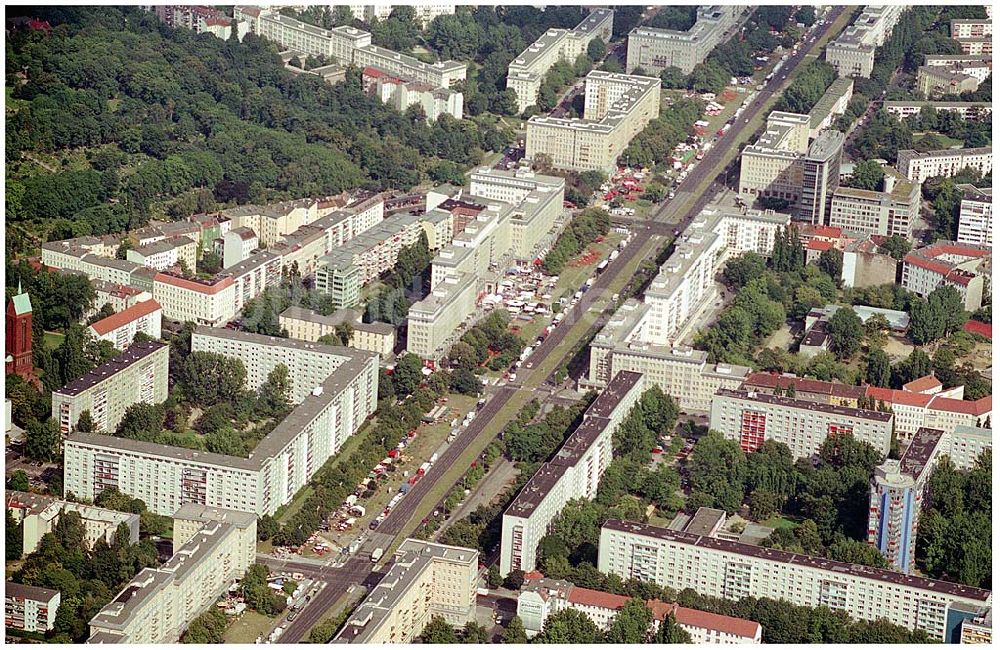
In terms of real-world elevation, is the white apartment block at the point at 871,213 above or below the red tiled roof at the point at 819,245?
above

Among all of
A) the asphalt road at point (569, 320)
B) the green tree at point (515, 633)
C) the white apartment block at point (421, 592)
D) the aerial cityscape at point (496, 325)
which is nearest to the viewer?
the white apartment block at point (421, 592)

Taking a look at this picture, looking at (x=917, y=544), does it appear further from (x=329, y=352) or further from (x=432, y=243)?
(x=432, y=243)

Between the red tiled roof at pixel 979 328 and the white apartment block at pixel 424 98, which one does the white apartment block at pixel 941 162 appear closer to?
the red tiled roof at pixel 979 328

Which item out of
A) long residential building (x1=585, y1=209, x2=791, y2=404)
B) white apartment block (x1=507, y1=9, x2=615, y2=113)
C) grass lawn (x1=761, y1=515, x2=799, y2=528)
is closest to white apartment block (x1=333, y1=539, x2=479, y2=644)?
grass lawn (x1=761, y1=515, x2=799, y2=528)

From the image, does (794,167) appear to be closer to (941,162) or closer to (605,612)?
(941,162)

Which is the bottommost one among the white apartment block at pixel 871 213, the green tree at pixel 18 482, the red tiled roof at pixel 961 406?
the green tree at pixel 18 482

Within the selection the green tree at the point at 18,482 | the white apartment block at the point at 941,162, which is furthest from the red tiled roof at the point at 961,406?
the green tree at the point at 18,482

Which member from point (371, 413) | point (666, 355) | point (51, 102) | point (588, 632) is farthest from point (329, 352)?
point (51, 102)
